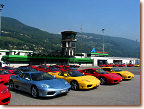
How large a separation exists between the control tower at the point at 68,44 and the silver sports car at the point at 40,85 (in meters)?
67.3

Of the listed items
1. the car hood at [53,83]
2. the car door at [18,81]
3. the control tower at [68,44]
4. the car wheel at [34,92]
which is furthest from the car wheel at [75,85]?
the control tower at [68,44]

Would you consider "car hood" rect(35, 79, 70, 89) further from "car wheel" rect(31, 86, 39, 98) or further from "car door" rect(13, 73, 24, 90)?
"car door" rect(13, 73, 24, 90)

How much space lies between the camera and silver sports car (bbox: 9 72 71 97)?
7.15 metres

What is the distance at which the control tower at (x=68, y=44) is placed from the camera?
7650 cm

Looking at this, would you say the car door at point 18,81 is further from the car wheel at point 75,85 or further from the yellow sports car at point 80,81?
the car wheel at point 75,85

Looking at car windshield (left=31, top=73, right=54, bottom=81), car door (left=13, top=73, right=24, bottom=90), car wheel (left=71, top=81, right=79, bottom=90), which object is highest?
car windshield (left=31, top=73, right=54, bottom=81)

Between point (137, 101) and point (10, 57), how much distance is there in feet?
163

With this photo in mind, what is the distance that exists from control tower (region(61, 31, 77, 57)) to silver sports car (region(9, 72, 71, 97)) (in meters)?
67.3

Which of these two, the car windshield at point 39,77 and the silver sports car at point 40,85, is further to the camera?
the car windshield at point 39,77

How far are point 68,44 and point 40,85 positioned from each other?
70.2 meters

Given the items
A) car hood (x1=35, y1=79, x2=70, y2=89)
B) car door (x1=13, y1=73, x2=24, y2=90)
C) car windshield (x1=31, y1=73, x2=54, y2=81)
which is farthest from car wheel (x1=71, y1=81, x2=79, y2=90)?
car door (x1=13, y1=73, x2=24, y2=90)

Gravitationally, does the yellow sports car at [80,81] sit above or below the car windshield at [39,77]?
below

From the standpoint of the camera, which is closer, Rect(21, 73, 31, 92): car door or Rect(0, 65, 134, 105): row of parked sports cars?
Rect(0, 65, 134, 105): row of parked sports cars

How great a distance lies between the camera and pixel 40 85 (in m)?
7.36
